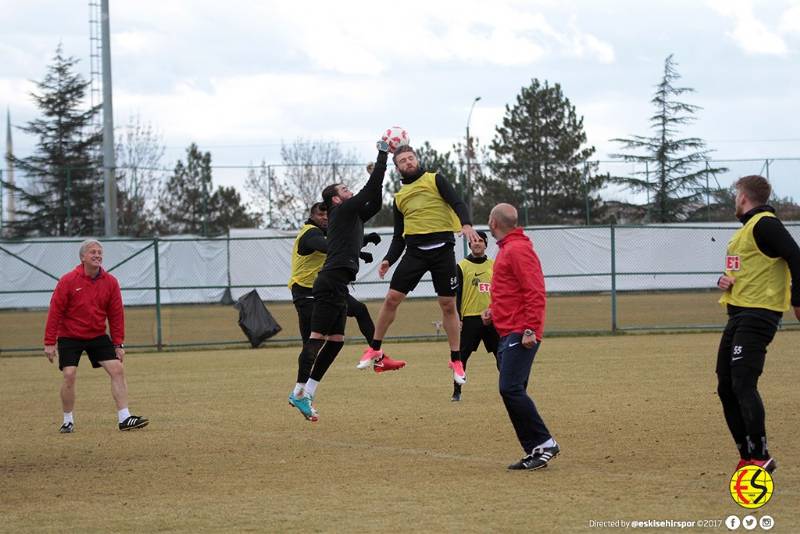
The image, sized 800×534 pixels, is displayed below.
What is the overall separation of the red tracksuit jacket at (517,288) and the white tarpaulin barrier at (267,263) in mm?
29204

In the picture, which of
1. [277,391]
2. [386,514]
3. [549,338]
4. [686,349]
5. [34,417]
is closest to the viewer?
[386,514]

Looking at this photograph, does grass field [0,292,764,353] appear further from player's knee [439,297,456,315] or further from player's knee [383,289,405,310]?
player's knee [383,289,405,310]

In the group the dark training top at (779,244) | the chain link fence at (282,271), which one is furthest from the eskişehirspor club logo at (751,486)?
the chain link fence at (282,271)

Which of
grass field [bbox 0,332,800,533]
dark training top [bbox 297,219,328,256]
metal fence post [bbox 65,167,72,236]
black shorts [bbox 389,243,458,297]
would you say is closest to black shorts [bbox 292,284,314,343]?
dark training top [bbox 297,219,328,256]

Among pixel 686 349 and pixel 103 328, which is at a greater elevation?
pixel 103 328

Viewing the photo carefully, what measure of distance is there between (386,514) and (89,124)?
53.7 metres

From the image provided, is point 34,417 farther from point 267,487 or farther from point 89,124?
point 89,124

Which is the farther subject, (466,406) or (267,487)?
(466,406)

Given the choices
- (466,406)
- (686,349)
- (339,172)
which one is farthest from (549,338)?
(339,172)

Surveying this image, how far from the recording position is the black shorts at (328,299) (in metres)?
10.3

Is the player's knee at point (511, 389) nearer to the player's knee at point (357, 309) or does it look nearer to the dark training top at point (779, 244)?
the dark training top at point (779, 244)

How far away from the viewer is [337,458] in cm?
885

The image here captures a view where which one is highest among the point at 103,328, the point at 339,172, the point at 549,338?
the point at 339,172

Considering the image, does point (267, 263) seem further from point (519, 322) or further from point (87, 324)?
point (519, 322)
